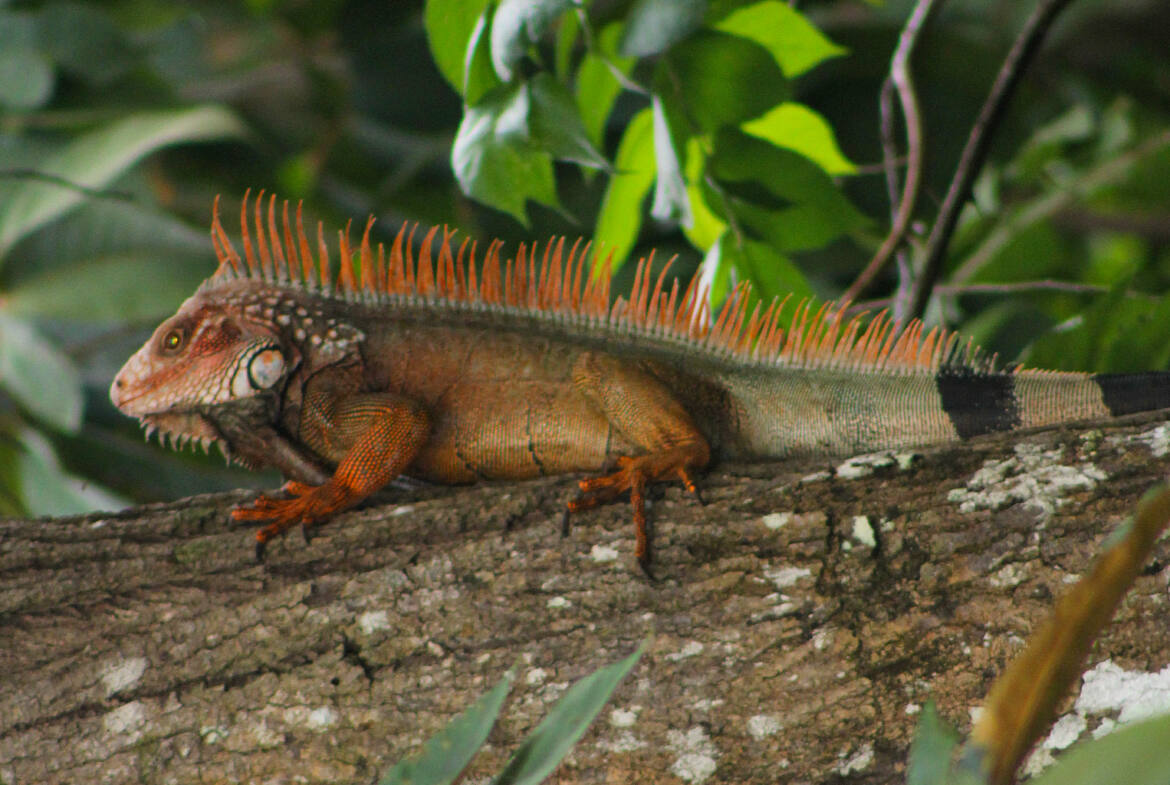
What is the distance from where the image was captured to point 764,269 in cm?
349

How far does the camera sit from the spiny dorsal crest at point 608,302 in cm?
313

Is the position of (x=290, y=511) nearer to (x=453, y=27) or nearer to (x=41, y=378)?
(x=453, y=27)

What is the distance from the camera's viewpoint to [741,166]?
3.35 metres

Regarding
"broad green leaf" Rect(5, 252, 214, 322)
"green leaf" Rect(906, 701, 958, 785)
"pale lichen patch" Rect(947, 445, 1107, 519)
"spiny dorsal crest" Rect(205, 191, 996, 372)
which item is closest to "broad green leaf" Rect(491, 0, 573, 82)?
"spiny dorsal crest" Rect(205, 191, 996, 372)

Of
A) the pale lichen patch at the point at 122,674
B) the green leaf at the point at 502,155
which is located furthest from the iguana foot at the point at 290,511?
the green leaf at the point at 502,155

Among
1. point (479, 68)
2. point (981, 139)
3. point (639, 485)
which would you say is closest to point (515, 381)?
point (639, 485)

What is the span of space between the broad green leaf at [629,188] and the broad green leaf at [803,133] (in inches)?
19.1

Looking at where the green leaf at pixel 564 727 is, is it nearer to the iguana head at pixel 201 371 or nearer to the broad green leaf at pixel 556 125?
the broad green leaf at pixel 556 125

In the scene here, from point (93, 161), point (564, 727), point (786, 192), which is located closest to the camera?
point (564, 727)

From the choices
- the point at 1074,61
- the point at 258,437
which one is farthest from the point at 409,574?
the point at 1074,61

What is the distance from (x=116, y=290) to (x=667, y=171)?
11.6 ft

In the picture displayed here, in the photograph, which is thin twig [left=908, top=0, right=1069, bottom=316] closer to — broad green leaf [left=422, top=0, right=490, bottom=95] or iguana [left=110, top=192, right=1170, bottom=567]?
iguana [left=110, top=192, right=1170, bottom=567]

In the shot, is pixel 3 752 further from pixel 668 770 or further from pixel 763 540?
pixel 763 540

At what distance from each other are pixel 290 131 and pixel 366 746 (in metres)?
6.59
